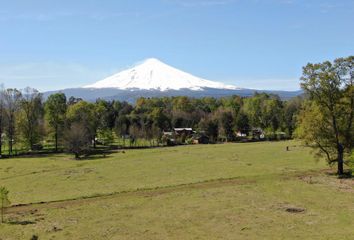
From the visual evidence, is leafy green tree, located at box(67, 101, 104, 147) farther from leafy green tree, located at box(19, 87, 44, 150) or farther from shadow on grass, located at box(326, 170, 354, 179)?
shadow on grass, located at box(326, 170, 354, 179)

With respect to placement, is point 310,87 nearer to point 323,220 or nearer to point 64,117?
point 323,220

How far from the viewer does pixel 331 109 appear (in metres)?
47.2

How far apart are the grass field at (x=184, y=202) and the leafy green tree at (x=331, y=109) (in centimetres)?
434

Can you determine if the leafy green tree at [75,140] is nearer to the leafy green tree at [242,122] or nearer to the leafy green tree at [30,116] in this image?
the leafy green tree at [30,116]

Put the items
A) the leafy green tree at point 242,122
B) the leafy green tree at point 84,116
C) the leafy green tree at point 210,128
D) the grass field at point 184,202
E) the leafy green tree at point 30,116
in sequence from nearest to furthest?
the grass field at point 184,202, the leafy green tree at point 30,116, the leafy green tree at point 84,116, the leafy green tree at point 210,128, the leafy green tree at point 242,122

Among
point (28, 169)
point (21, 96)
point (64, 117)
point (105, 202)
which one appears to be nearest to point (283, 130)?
point (64, 117)

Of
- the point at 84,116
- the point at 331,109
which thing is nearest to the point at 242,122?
the point at 84,116

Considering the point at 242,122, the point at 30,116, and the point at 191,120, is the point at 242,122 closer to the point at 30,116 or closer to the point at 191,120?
the point at 191,120

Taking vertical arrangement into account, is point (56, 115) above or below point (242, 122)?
above

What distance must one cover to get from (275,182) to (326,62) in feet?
53.7

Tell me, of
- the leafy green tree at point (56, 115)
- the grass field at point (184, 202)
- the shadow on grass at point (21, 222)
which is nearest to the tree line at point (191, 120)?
the leafy green tree at point (56, 115)

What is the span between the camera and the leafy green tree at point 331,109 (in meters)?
46.7

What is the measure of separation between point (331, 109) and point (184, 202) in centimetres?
2427

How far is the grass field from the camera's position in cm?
2558
